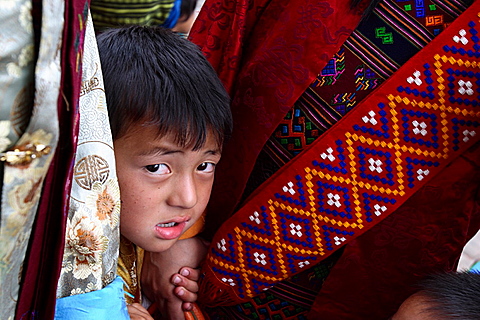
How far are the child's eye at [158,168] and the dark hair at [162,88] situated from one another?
67 millimetres

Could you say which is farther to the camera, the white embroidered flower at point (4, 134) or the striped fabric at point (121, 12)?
the striped fabric at point (121, 12)

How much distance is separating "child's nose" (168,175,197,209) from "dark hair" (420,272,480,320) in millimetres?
537

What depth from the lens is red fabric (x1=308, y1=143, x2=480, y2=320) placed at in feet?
3.71

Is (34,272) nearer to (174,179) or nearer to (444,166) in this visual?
(174,179)

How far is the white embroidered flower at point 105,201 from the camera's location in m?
0.82

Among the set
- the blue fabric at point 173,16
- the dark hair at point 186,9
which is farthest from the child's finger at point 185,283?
the dark hair at point 186,9

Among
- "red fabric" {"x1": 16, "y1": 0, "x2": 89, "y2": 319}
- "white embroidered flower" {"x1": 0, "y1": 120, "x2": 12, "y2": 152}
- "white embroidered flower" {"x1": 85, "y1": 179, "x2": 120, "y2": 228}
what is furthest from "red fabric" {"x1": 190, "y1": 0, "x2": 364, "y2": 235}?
"white embroidered flower" {"x1": 0, "y1": 120, "x2": 12, "y2": 152}

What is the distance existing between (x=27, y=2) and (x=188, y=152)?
23.2 inches

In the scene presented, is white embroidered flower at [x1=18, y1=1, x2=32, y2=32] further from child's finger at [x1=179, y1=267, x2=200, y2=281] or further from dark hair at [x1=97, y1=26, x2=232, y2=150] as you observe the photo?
child's finger at [x1=179, y1=267, x2=200, y2=281]

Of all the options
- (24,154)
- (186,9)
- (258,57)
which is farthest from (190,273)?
(186,9)

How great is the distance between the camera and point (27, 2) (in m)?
0.60

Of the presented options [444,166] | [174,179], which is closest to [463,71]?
[444,166]

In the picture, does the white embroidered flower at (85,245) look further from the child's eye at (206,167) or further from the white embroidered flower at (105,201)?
the child's eye at (206,167)

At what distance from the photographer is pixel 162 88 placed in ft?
3.70
